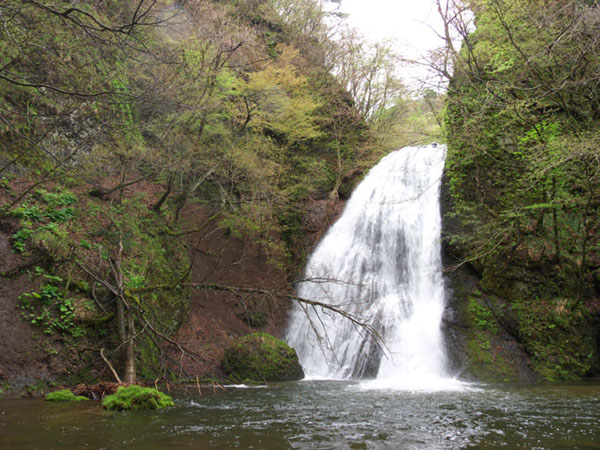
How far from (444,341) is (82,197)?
377 inches

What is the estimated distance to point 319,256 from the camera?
1553cm

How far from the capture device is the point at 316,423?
4.71 meters

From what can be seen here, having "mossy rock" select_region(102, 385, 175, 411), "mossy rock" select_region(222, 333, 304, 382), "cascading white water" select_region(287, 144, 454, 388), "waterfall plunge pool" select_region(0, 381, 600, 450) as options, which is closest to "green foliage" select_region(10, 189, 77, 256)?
"waterfall plunge pool" select_region(0, 381, 600, 450)

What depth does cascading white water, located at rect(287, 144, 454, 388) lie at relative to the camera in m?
10.9

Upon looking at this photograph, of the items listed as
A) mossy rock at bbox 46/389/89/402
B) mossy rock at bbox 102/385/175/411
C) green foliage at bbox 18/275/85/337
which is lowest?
mossy rock at bbox 46/389/89/402

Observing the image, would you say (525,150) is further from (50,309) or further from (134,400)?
(50,309)

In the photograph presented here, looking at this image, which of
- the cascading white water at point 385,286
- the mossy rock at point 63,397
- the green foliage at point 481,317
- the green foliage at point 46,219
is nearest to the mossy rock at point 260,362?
the cascading white water at point 385,286

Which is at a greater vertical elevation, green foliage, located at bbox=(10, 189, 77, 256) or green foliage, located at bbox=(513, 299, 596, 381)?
green foliage, located at bbox=(10, 189, 77, 256)

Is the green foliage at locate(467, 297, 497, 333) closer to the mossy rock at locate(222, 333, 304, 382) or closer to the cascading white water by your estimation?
the cascading white water

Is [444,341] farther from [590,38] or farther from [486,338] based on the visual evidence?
[590,38]

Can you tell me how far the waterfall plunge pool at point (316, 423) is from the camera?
3.73m

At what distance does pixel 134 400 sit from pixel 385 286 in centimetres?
903

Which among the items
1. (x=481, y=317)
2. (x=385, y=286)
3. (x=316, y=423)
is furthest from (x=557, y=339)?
(x=316, y=423)

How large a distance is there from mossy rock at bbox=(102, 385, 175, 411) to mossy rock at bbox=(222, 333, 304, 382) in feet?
14.2
